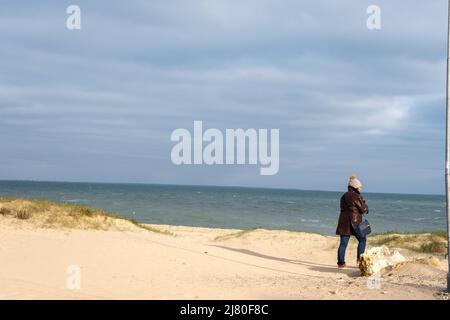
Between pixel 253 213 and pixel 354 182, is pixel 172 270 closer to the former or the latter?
pixel 354 182

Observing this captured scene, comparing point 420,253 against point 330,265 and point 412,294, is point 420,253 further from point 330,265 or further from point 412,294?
point 412,294

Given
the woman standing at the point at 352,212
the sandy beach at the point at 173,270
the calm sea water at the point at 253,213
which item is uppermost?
the woman standing at the point at 352,212

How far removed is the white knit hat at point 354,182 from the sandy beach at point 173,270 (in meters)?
2.04

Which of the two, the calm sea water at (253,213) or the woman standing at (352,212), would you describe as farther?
the calm sea water at (253,213)

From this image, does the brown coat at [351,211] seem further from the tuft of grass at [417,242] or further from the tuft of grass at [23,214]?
the tuft of grass at [23,214]

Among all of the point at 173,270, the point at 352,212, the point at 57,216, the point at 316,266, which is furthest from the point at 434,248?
the point at 57,216

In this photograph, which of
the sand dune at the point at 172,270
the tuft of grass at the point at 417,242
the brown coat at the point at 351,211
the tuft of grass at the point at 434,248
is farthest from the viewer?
the tuft of grass at the point at 417,242

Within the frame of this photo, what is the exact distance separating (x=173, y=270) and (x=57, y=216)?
7046 mm

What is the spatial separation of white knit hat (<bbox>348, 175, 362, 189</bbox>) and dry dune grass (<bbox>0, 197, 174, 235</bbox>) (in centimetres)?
828

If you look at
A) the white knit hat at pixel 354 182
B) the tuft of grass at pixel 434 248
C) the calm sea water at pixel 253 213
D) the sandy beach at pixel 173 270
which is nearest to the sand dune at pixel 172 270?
the sandy beach at pixel 173 270

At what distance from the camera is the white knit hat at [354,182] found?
12.3m

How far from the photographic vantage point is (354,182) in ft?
40.5

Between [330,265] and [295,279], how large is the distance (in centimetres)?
406
